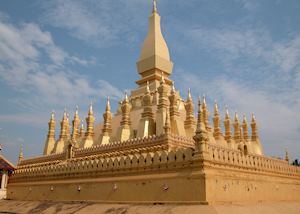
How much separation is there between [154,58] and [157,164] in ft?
57.3

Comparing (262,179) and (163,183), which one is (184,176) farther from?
(262,179)

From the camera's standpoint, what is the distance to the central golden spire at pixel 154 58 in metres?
30.7

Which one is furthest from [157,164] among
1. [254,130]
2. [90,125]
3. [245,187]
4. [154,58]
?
[254,130]

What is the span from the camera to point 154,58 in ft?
101

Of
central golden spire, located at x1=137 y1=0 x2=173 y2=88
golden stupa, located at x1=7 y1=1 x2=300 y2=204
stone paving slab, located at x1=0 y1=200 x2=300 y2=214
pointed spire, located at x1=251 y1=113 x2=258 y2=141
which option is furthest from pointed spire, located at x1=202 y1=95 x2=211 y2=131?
stone paving slab, located at x1=0 y1=200 x2=300 y2=214

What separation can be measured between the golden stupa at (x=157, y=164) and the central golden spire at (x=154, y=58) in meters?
0.10

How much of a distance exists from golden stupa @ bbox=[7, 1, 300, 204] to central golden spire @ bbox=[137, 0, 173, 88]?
0.33 ft

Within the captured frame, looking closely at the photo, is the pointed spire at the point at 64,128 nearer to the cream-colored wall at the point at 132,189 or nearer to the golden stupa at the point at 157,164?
the golden stupa at the point at 157,164

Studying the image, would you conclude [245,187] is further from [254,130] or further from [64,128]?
[64,128]

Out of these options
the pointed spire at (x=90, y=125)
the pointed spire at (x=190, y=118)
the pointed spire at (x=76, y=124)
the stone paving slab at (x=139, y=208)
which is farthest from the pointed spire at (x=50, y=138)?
the pointed spire at (x=190, y=118)

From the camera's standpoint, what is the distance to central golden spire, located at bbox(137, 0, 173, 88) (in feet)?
101

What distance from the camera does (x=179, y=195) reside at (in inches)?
533

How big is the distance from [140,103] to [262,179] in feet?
47.0

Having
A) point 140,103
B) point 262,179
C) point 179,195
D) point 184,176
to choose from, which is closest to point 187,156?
point 184,176
